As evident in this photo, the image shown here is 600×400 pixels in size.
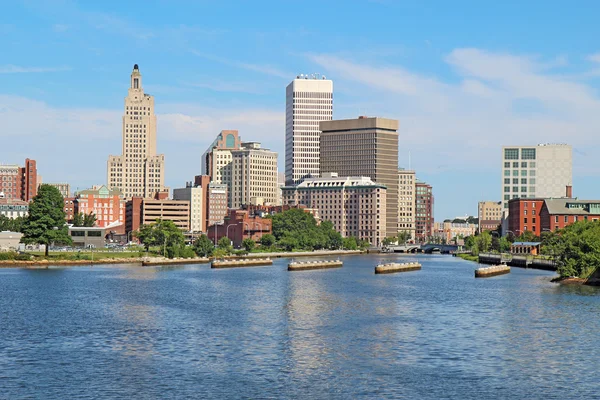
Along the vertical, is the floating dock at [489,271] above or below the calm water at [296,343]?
above

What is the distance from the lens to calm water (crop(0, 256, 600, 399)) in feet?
197

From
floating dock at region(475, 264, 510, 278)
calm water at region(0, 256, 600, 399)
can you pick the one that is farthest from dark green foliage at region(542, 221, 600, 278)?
floating dock at region(475, 264, 510, 278)

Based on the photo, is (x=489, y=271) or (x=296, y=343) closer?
(x=296, y=343)

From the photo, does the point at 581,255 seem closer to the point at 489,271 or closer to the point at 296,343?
the point at 489,271

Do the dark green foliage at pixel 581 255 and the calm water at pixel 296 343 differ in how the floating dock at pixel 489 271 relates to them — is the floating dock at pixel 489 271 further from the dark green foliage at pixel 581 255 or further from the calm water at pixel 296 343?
the calm water at pixel 296 343

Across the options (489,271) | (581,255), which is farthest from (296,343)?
(489,271)

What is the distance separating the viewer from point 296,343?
77.9 m

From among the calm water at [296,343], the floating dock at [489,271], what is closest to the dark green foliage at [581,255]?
the calm water at [296,343]

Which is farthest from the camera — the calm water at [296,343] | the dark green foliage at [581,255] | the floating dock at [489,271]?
the floating dock at [489,271]

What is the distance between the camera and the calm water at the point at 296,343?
60.1m

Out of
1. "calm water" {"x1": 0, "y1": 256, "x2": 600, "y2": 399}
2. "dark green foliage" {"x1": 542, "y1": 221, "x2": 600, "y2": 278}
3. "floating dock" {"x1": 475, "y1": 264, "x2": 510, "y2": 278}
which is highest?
"dark green foliage" {"x1": 542, "y1": 221, "x2": 600, "y2": 278}

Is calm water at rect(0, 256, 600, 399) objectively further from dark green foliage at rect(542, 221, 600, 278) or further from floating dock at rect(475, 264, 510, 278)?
floating dock at rect(475, 264, 510, 278)

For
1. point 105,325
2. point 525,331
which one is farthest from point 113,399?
point 525,331

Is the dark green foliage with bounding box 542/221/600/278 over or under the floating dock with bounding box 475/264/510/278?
over
